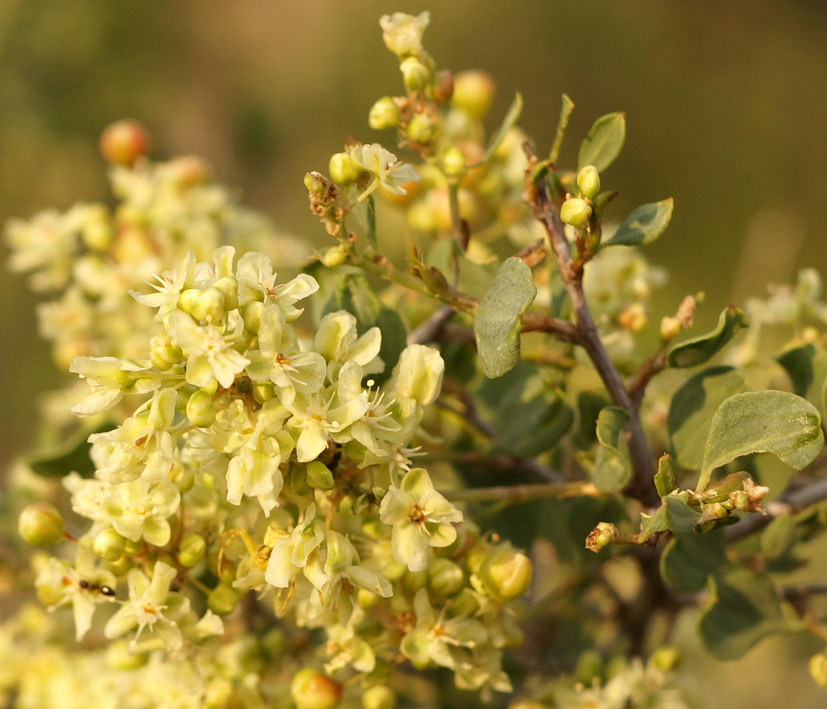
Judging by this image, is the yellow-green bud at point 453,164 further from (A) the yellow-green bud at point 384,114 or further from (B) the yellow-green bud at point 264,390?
(B) the yellow-green bud at point 264,390

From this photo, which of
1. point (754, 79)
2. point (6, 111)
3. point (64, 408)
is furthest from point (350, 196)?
point (754, 79)

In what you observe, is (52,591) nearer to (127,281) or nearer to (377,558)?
(377,558)

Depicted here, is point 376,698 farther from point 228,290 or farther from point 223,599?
point 228,290

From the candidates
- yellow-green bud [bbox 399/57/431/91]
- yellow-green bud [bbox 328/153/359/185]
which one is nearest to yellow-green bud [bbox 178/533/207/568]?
yellow-green bud [bbox 328/153/359/185]

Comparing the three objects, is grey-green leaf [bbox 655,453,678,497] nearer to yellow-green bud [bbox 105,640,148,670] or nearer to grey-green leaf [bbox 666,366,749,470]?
grey-green leaf [bbox 666,366,749,470]

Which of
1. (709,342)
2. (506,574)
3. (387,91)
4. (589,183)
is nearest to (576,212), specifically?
(589,183)
